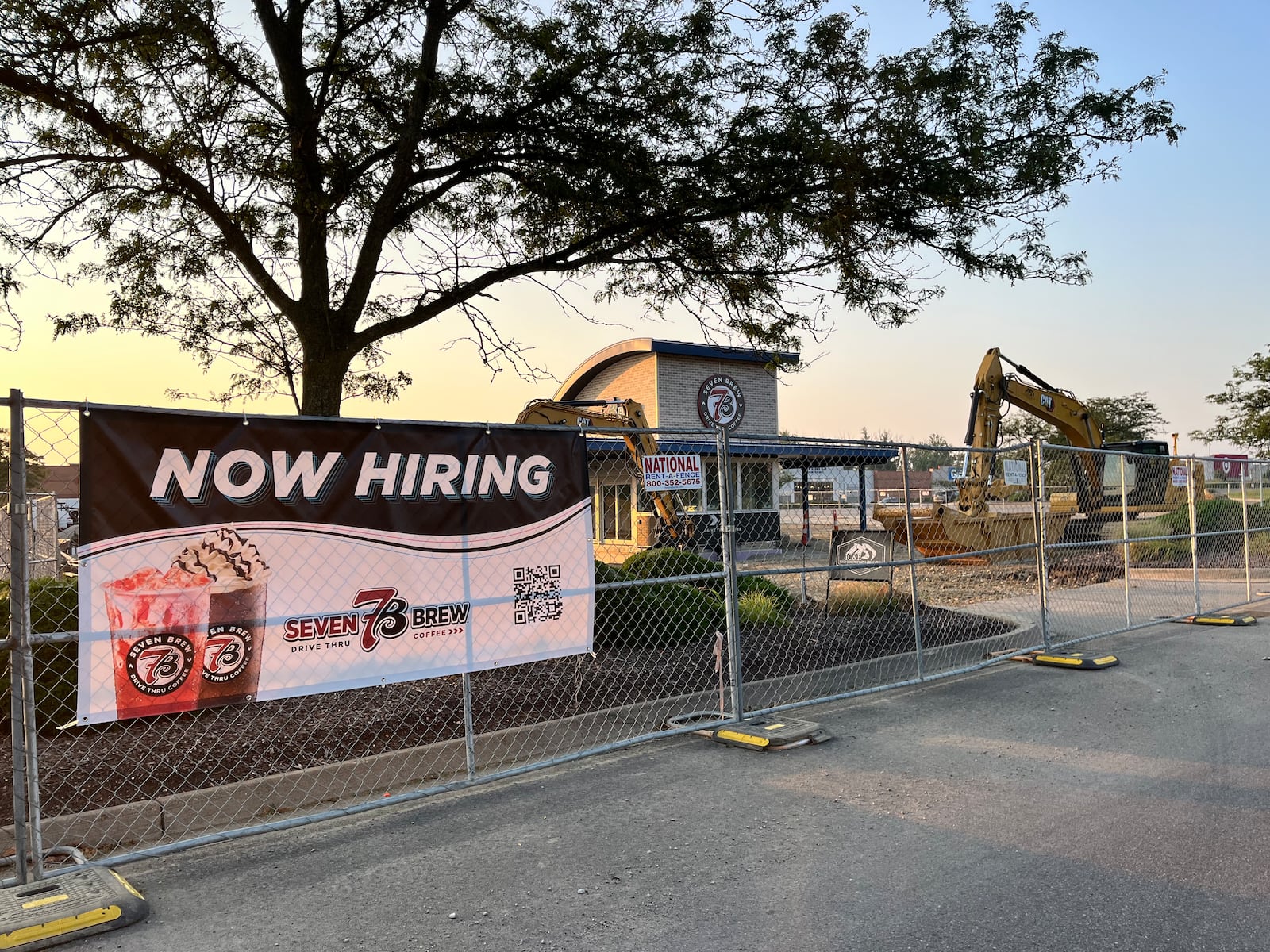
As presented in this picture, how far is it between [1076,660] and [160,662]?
8.40 meters

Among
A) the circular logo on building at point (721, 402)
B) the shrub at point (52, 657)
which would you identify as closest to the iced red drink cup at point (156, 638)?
the shrub at point (52, 657)

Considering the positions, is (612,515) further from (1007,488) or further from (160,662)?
(160,662)

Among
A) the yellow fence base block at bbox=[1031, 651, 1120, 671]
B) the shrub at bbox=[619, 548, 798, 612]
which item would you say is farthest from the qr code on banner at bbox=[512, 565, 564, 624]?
the yellow fence base block at bbox=[1031, 651, 1120, 671]

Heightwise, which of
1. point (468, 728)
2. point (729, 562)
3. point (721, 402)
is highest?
point (721, 402)

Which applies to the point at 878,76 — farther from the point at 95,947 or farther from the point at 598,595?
the point at 95,947

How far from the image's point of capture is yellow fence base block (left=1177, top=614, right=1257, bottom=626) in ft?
38.5

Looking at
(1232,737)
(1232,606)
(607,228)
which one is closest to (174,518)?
(607,228)

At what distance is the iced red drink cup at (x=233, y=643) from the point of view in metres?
4.58

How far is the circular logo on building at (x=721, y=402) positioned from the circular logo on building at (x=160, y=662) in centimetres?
2536

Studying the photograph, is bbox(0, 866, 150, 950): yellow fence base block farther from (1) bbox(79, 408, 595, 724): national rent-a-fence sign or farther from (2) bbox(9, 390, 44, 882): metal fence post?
(1) bbox(79, 408, 595, 724): national rent-a-fence sign

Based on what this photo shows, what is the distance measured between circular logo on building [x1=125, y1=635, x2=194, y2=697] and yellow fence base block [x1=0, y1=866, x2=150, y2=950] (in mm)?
874

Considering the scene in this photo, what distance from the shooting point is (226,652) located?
15.2 feet

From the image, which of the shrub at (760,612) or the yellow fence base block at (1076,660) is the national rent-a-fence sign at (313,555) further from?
the yellow fence base block at (1076,660)

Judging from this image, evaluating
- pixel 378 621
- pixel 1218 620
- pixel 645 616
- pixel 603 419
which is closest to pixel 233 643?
pixel 378 621
